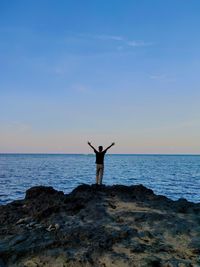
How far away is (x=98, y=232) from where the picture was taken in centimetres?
1106

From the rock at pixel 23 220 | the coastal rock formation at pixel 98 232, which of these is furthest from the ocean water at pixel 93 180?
the rock at pixel 23 220

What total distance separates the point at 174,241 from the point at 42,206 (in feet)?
20.6

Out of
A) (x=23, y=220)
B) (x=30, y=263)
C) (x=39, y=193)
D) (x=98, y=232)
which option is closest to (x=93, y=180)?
(x=39, y=193)

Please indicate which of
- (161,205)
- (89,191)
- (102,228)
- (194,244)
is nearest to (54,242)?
(102,228)

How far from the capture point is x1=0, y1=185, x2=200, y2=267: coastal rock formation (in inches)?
368

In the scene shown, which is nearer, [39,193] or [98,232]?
[98,232]

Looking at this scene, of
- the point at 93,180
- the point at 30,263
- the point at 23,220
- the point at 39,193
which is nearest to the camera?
the point at 30,263

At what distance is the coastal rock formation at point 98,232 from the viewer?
9.34 metres

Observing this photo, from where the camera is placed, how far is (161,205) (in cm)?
1548

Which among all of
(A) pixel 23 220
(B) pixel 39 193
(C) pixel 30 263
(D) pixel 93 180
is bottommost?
(C) pixel 30 263

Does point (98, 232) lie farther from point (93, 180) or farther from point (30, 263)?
point (93, 180)

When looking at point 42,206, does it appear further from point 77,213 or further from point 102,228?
point 102,228

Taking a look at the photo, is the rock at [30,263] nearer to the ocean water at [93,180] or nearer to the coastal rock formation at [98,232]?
the coastal rock formation at [98,232]

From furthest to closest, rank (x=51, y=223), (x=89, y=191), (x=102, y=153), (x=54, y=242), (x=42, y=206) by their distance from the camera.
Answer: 1. (x=102, y=153)
2. (x=89, y=191)
3. (x=42, y=206)
4. (x=51, y=223)
5. (x=54, y=242)
